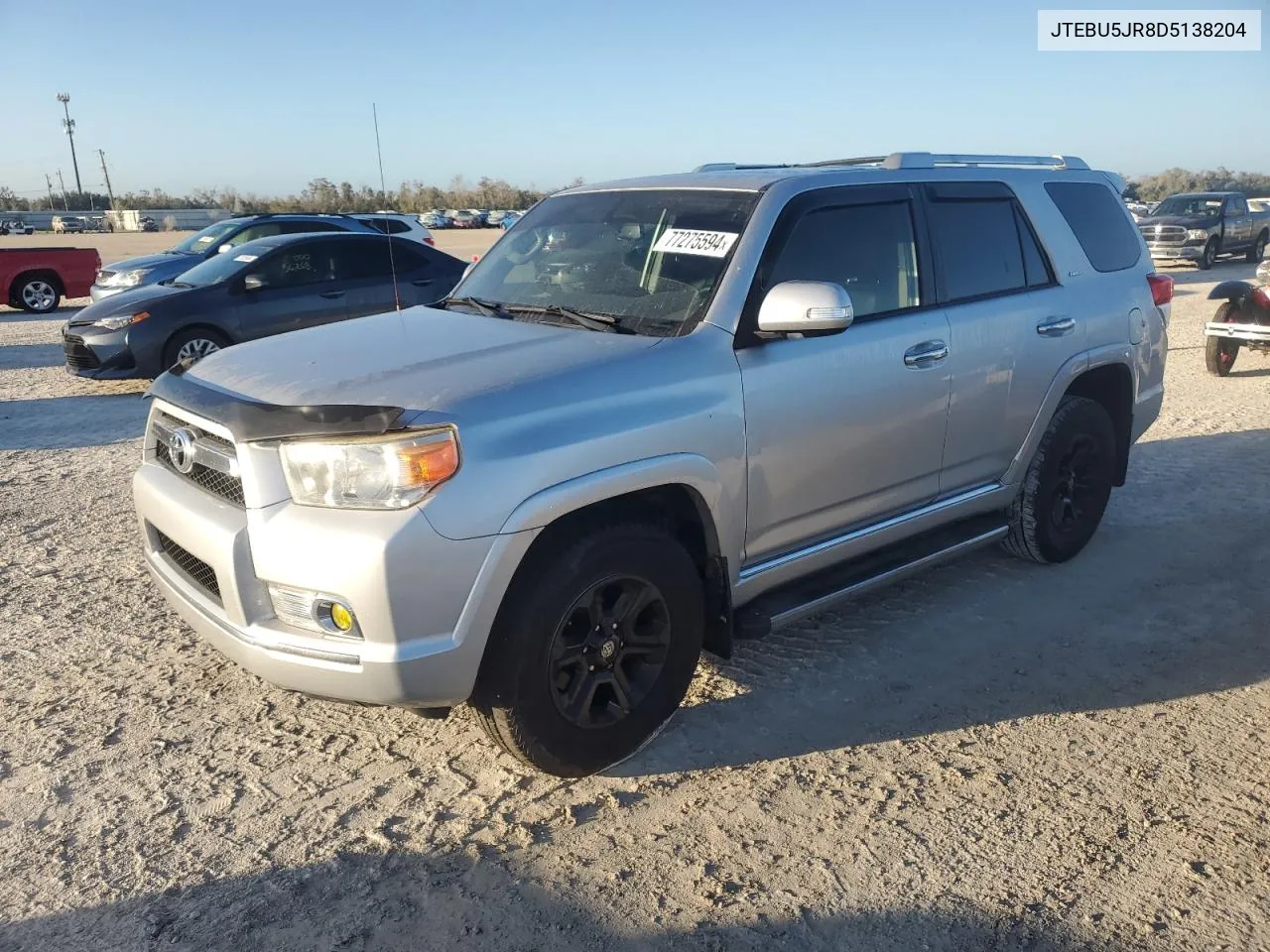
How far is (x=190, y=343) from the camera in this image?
9.41 m

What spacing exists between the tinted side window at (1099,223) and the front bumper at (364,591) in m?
3.67

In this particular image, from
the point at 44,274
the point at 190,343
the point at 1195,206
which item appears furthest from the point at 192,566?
the point at 1195,206

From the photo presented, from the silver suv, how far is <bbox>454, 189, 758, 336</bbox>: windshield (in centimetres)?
2

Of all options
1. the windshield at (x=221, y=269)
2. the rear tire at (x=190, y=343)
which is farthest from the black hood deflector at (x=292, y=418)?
the windshield at (x=221, y=269)

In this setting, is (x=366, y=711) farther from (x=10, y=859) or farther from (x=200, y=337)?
(x=200, y=337)

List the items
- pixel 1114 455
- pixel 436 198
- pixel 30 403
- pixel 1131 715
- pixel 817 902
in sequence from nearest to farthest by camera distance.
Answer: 1. pixel 817 902
2. pixel 1131 715
3. pixel 1114 455
4. pixel 30 403
5. pixel 436 198

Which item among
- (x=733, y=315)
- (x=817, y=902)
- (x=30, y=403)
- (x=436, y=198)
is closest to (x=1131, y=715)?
(x=817, y=902)

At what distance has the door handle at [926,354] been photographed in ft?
13.0

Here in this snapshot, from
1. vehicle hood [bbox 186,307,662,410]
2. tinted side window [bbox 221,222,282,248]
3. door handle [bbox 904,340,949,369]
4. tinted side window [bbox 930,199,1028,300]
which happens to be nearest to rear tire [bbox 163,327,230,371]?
tinted side window [bbox 221,222,282,248]

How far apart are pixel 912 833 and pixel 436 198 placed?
86.8 m

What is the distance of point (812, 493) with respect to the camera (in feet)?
12.1

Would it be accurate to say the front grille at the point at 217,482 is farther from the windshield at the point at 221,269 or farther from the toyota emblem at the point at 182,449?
the windshield at the point at 221,269

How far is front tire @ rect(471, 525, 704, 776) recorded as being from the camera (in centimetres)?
292

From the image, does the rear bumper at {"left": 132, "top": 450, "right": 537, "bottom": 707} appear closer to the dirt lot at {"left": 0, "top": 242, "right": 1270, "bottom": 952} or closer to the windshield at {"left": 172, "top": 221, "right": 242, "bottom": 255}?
the dirt lot at {"left": 0, "top": 242, "right": 1270, "bottom": 952}
